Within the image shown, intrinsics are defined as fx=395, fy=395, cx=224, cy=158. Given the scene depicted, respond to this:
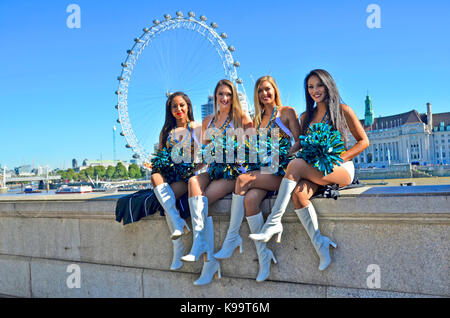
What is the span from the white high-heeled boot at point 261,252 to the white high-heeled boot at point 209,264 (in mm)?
368

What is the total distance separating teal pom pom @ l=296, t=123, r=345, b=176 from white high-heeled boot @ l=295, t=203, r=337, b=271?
0.31 meters

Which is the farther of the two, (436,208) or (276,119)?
(276,119)

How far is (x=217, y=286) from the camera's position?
3.21 meters

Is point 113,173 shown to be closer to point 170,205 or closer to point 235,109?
point 235,109

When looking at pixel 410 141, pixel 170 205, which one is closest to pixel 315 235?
pixel 170 205

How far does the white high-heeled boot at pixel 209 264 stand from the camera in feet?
10.3

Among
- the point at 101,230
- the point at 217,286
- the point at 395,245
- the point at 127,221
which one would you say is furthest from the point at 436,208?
the point at 101,230

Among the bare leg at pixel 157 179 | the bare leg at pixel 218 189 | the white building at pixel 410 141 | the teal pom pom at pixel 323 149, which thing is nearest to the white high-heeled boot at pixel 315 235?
the teal pom pom at pixel 323 149

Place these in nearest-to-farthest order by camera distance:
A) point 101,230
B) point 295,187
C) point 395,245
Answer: point 395,245, point 295,187, point 101,230

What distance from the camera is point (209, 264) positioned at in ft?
10.3

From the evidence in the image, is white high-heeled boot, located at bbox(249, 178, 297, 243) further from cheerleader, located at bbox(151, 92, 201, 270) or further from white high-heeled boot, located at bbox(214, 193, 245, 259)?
cheerleader, located at bbox(151, 92, 201, 270)

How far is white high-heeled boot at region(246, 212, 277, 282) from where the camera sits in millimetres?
2924

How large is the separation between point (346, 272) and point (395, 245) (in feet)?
1.26
